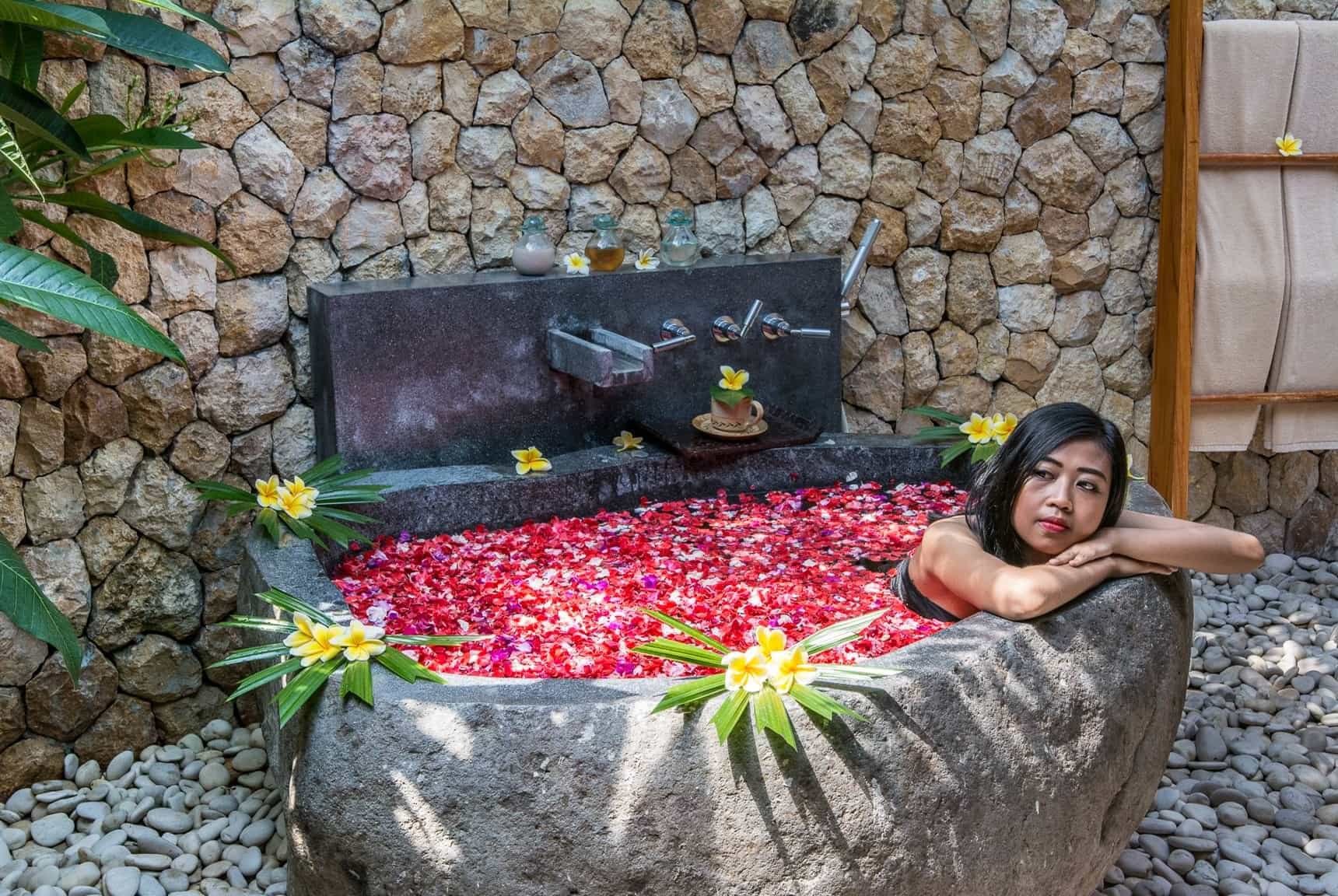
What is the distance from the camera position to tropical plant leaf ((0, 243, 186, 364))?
191cm

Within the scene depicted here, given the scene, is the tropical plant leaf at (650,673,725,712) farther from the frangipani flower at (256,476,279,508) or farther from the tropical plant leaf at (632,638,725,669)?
the frangipani flower at (256,476,279,508)

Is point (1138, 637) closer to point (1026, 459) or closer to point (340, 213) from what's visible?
point (1026, 459)

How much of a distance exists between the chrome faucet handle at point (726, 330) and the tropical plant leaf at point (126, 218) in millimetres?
1174

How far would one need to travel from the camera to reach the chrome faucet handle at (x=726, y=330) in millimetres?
3305

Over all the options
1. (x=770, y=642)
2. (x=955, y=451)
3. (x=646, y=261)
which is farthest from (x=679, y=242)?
(x=770, y=642)

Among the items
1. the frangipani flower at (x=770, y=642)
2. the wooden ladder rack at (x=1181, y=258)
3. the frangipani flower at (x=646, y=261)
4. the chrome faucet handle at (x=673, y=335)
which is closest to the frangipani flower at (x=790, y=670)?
the frangipani flower at (x=770, y=642)

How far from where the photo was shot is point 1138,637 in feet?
7.34

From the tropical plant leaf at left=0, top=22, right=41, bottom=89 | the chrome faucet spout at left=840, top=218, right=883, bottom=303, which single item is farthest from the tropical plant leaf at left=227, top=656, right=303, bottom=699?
the chrome faucet spout at left=840, top=218, right=883, bottom=303

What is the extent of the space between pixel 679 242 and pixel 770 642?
1637 mm

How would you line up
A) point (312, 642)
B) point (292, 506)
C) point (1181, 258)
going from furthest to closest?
point (1181, 258) → point (292, 506) → point (312, 642)

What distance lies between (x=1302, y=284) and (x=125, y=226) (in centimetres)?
311

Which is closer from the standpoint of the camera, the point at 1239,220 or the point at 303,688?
the point at 303,688

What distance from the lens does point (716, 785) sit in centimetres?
181

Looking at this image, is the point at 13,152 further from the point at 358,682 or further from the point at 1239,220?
the point at 1239,220
